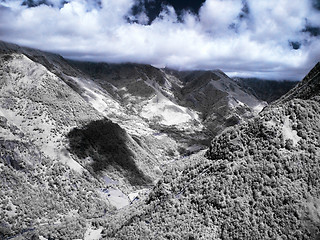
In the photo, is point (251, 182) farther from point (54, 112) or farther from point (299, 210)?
point (54, 112)

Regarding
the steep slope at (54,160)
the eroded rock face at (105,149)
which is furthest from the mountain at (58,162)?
the eroded rock face at (105,149)

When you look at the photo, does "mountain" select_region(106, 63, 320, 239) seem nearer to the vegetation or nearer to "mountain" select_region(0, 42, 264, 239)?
the vegetation

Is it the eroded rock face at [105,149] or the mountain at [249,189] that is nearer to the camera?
the mountain at [249,189]

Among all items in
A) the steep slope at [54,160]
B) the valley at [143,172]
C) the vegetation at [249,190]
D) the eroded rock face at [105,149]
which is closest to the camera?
the vegetation at [249,190]

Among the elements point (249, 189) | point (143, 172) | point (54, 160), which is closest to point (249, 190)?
point (249, 189)

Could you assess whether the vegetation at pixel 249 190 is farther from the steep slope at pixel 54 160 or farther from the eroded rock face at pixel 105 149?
the eroded rock face at pixel 105 149

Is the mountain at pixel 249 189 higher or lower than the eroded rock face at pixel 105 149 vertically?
higher

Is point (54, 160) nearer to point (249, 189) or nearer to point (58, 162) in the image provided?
point (58, 162)

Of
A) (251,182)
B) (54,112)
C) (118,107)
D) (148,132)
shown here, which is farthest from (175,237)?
(118,107)

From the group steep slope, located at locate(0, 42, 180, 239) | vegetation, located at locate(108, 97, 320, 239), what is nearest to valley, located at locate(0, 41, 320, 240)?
vegetation, located at locate(108, 97, 320, 239)
